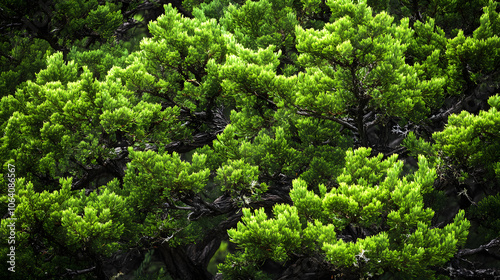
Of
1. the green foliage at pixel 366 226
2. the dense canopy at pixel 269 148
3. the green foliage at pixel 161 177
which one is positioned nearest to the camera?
the green foliage at pixel 366 226

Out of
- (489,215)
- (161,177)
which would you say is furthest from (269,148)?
(489,215)

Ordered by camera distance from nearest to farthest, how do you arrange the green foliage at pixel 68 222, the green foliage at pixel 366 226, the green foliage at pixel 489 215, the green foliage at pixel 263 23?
the green foliage at pixel 366 226, the green foliage at pixel 68 222, the green foliage at pixel 489 215, the green foliage at pixel 263 23

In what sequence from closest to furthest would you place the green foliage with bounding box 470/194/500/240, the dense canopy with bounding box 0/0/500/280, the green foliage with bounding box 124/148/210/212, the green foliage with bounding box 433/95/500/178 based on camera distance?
the dense canopy with bounding box 0/0/500/280 → the green foliage with bounding box 433/95/500/178 → the green foliage with bounding box 124/148/210/212 → the green foliage with bounding box 470/194/500/240

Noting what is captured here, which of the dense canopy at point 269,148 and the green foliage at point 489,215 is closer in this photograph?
the dense canopy at point 269,148

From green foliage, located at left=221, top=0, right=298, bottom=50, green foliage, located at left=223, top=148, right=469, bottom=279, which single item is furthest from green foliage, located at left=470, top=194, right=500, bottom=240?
green foliage, located at left=221, top=0, right=298, bottom=50

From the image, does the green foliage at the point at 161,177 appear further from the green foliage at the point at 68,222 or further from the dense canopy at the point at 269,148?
the green foliage at the point at 68,222

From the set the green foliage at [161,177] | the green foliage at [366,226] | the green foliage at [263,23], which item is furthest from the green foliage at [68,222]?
the green foliage at [263,23]

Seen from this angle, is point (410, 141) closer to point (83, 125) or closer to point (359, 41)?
point (359, 41)

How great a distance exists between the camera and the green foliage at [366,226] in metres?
5.27

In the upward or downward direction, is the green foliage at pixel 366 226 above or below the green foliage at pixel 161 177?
below

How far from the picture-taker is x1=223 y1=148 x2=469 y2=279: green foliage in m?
5.27

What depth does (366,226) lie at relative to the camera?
219 inches

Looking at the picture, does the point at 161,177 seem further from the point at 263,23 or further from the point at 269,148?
the point at 263,23

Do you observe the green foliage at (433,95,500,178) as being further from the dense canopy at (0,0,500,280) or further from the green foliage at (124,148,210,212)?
the green foliage at (124,148,210,212)
